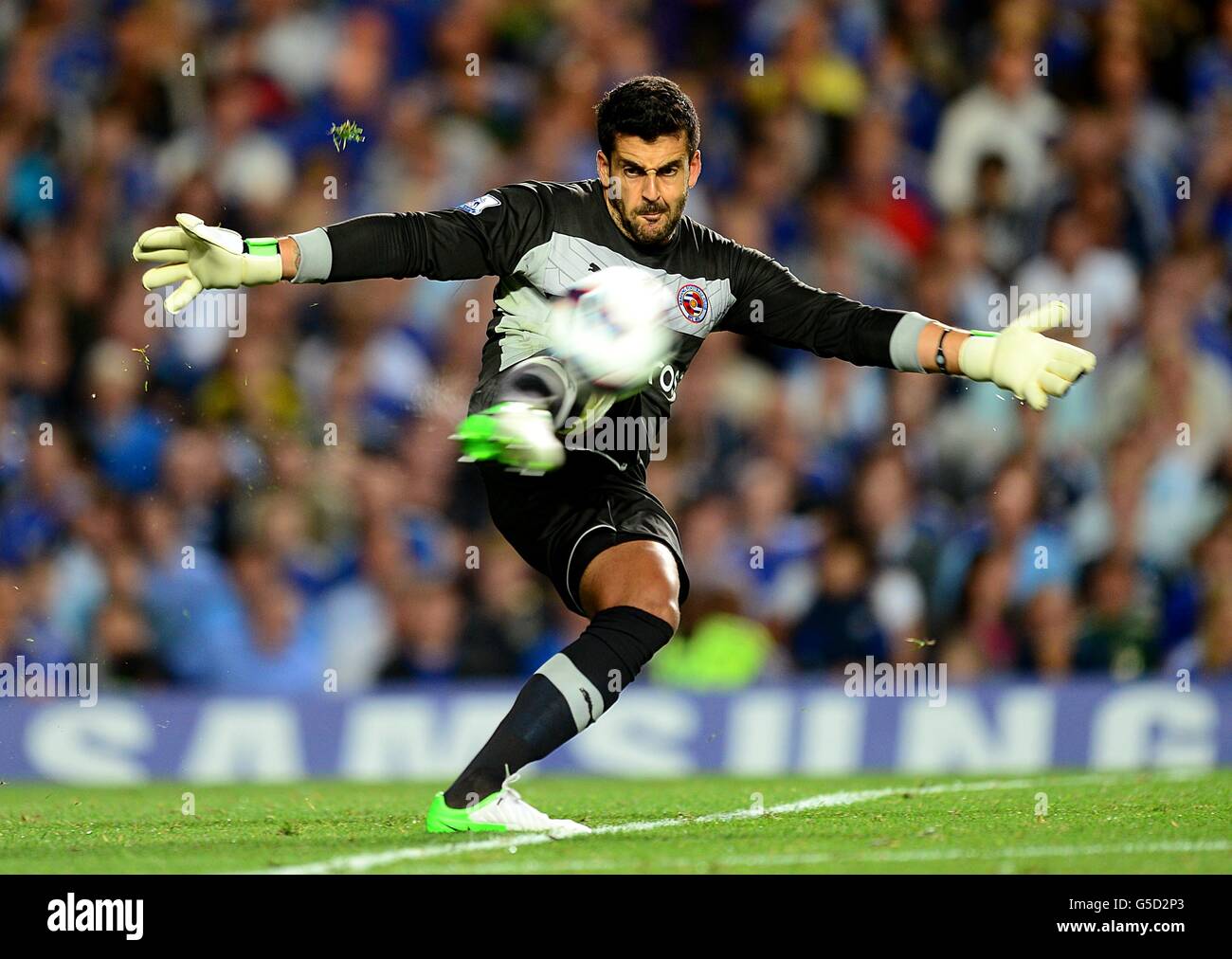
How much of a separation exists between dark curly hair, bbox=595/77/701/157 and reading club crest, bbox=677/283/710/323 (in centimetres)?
45

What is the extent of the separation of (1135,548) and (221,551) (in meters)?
4.92

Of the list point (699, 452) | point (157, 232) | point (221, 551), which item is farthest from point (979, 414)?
point (157, 232)

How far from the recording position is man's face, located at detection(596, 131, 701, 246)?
554 cm

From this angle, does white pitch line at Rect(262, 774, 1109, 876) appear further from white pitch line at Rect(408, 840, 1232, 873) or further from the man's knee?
the man's knee

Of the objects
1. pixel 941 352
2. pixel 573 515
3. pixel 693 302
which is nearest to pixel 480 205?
pixel 693 302

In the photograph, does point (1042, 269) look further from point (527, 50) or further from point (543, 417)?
point (543, 417)

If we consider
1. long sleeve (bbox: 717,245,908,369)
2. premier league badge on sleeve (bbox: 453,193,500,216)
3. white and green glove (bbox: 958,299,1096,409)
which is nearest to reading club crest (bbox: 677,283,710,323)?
long sleeve (bbox: 717,245,908,369)

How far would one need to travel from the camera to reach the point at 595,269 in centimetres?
569

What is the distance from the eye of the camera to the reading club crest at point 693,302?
5777 mm

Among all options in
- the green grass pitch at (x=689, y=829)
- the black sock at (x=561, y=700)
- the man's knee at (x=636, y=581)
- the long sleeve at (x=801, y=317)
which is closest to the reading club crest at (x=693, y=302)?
the long sleeve at (x=801, y=317)

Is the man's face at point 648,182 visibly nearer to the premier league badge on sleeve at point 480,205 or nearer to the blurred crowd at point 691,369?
the premier league badge on sleeve at point 480,205

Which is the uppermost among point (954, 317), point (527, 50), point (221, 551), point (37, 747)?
point (527, 50)

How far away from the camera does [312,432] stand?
29.9 feet

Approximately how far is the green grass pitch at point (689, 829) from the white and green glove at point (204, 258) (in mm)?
1671
